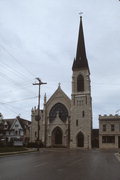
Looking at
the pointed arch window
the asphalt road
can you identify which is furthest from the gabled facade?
the asphalt road

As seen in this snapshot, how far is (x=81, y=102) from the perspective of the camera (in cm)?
7188

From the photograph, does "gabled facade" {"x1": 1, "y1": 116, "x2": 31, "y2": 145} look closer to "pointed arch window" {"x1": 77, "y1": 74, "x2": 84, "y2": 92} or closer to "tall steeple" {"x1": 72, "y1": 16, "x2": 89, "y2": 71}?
"pointed arch window" {"x1": 77, "y1": 74, "x2": 84, "y2": 92}

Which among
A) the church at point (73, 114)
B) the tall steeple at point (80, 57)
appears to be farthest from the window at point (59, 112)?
the tall steeple at point (80, 57)

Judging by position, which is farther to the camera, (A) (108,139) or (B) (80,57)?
(B) (80,57)

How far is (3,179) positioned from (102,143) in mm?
59310

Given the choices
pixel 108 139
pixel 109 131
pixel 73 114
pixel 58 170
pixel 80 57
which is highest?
pixel 80 57

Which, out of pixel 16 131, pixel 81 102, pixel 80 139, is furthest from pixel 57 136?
pixel 16 131

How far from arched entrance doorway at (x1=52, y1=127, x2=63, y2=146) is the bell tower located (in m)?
4.69

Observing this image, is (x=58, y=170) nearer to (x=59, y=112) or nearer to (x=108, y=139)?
(x=108, y=139)

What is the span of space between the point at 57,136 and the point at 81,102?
1169 centimetres

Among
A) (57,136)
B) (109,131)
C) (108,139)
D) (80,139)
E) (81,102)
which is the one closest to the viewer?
(108,139)

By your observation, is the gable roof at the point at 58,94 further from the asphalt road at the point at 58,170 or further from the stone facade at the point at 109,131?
the asphalt road at the point at 58,170

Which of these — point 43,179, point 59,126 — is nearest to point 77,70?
point 59,126

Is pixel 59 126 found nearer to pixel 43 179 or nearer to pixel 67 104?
pixel 67 104
